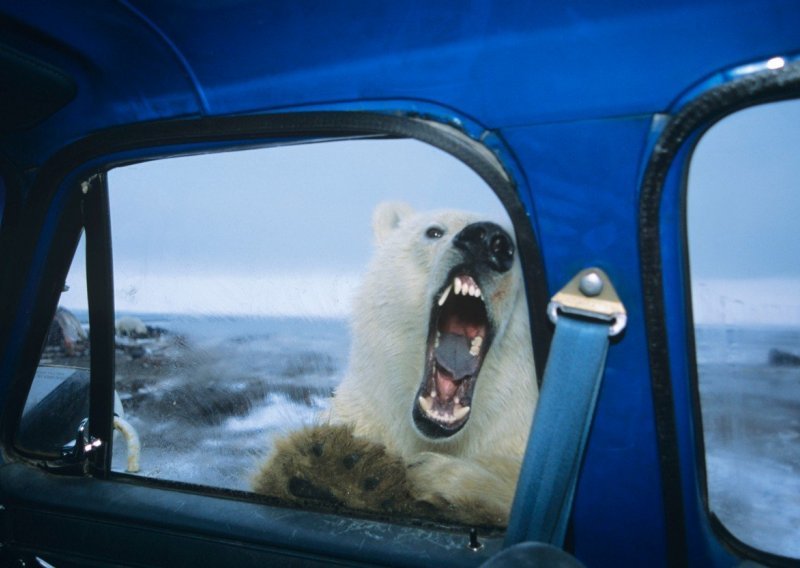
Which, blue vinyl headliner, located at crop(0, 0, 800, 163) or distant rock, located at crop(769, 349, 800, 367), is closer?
blue vinyl headliner, located at crop(0, 0, 800, 163)

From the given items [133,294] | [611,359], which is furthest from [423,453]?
[133,294]

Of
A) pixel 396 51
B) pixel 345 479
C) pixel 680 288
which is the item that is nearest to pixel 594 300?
pixel 680 288

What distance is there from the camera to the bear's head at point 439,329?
1562mm

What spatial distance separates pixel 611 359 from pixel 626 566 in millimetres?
491

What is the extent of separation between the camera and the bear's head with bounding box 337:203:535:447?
1.56 m

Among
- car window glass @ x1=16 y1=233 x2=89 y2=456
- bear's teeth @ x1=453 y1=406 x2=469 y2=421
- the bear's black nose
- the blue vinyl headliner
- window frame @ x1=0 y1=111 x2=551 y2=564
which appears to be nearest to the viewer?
the blue vinyl headliner

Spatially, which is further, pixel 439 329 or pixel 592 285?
pixel 439 329

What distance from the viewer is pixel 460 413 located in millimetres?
1643

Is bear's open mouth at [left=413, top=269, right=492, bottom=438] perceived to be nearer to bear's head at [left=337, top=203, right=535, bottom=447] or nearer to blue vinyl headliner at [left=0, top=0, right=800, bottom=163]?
bear's head at [left=337, top=203, right=535, bottom=447]

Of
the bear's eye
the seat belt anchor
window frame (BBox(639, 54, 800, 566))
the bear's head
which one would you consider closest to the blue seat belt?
the seat belt anchor

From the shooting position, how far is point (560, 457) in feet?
4.16

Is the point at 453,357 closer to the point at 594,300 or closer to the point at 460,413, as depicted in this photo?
the point at 460,413

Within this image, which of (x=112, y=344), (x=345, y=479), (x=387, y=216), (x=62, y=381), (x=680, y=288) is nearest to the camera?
(x=680, y=288)

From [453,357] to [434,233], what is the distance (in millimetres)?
332
